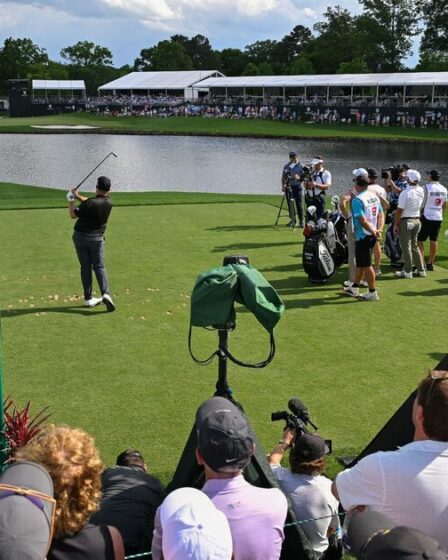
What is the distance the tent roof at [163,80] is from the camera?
96375 mm

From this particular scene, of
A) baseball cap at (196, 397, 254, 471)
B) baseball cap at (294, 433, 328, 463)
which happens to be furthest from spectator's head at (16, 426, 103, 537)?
baseball cap at (294, 433, 328, 463)

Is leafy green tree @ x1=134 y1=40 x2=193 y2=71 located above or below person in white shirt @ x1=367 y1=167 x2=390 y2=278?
above

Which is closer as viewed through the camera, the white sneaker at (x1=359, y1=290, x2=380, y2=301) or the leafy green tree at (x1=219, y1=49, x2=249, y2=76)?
the white sneaker at (x1=359, y1=290, x2=380, y2=301)

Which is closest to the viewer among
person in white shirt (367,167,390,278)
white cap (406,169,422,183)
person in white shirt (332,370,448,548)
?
person in white shirt (332,370,448,548)

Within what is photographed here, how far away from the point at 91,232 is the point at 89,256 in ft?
1.18

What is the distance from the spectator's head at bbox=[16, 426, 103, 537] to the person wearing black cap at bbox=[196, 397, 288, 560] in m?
0.52

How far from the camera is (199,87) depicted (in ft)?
307

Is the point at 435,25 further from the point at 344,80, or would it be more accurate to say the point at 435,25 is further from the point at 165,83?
the point at 165,83

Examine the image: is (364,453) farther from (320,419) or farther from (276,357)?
(276,357)

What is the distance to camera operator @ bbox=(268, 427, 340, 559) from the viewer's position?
13.1 ft

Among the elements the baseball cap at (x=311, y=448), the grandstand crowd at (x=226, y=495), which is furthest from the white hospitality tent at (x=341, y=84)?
the grandstand crowd at (x=226, y=495)

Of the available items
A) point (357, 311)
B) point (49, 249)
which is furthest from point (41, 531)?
point (49, 249)

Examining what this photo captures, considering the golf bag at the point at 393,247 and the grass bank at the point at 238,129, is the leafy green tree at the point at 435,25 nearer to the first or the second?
the grass bank at the point at 238,129

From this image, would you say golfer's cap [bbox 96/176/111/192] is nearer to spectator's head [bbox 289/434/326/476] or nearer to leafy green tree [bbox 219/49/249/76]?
spectator's head [bbox 289/434/326/476]
